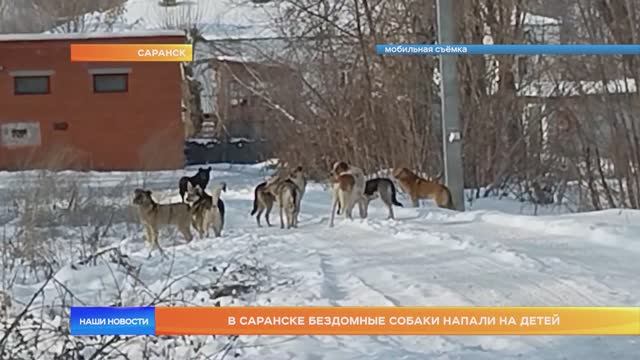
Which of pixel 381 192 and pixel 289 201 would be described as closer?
pixel 289 201

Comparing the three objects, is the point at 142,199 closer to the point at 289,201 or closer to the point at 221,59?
the point at 289,201

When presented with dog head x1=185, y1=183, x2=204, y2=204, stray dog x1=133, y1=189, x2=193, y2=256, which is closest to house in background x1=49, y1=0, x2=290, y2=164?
Result: dog head x1=185, y1=183, x2=204, y2=204

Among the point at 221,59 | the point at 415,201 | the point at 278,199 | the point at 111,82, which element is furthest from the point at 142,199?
the point at 221,59

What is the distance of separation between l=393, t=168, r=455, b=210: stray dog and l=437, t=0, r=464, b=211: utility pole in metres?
0.17

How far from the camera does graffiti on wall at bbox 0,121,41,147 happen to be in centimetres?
1599

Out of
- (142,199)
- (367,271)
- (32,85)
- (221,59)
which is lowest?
(367,271)

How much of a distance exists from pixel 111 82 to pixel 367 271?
1003 centimetres

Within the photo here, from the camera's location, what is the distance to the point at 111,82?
17.7 m

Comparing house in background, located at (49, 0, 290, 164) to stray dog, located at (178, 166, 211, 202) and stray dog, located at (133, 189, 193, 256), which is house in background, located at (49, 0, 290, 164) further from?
stray dog, located at (133, 189, 193, 256)

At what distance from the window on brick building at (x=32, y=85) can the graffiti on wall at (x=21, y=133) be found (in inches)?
19.6

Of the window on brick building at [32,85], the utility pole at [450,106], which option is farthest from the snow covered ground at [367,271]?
the window on brick building at [32,85]

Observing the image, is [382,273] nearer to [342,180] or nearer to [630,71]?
[342,180]

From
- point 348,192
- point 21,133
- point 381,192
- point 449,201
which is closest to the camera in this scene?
point 348,192

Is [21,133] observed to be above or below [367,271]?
above
